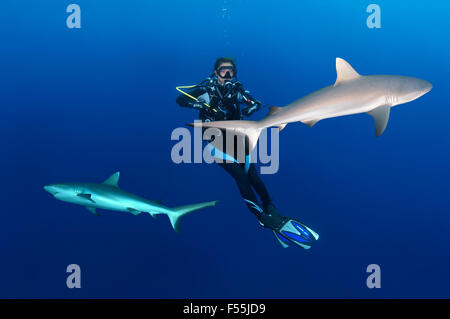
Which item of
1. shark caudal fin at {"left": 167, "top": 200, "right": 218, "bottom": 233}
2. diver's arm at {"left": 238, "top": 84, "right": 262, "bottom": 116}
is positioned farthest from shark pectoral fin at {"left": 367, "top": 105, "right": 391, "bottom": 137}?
shark caudal fin at {"left": 167, "top": 200, "right": 218, "bottom": 233}

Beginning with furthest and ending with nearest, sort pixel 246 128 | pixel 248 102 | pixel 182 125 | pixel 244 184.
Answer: pixel 182 125 → pixel 248 102 → pixel 244 184 → pixel 246 128

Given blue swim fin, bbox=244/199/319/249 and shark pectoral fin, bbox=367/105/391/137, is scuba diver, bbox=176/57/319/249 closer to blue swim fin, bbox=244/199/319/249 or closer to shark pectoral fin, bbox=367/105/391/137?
blue swim fin, bbox=244/199/319/249

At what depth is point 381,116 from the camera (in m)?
3.01

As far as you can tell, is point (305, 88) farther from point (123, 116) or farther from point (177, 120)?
point (123, 116)

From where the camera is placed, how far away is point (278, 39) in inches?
643

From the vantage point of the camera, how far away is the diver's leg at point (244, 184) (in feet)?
14.1

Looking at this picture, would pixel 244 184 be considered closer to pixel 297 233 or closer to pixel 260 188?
pixel 260 188

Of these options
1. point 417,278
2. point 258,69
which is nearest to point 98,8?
point 258,69

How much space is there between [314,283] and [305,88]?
10.4 m

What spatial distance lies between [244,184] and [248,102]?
4.19ft

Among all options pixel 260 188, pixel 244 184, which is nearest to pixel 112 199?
pixel 244 184

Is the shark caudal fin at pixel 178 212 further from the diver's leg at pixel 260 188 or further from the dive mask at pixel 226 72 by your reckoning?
the dive mask at pixel 226 72

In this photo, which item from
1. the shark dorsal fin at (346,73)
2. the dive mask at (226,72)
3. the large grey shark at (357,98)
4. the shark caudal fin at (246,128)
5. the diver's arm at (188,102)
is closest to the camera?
the large grey shark at (357,98)

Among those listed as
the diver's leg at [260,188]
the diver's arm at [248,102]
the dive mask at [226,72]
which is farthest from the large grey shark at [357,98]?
the dive mask at [226,72]
